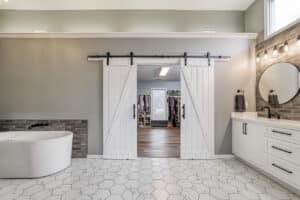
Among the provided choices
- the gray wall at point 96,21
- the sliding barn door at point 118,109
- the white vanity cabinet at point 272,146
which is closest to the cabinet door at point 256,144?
the white vanity cabinet at point 272,146

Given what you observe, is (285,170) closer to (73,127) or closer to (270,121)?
(270,121)

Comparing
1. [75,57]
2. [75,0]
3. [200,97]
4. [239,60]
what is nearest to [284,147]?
[200,97]

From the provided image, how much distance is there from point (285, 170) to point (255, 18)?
2.98 meters

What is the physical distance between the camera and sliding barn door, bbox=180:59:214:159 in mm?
3736

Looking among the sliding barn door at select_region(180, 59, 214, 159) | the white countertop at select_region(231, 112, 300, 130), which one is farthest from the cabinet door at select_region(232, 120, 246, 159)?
the sliding barn door at select_region(180, 59, 214, 159)

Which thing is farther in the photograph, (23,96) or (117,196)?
(23,96)

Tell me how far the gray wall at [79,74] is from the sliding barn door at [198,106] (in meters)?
0.21

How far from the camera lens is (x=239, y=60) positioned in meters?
3.81

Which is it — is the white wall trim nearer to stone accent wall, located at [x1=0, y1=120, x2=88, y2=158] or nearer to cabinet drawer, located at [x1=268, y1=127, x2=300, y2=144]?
stone accent wall, located at [x1=0, y1=120, x2=88, y2=158]

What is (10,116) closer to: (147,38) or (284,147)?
(147,38)

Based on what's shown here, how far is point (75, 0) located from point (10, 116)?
9.09ft

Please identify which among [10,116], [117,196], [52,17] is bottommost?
[117,196]

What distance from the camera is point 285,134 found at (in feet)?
7.89

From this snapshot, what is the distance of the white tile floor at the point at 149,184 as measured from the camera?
232cm
